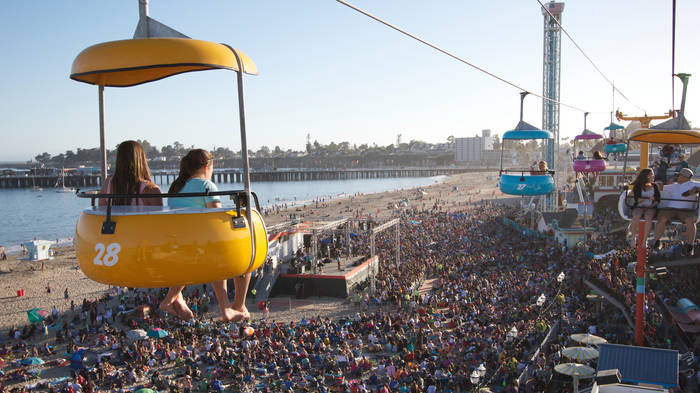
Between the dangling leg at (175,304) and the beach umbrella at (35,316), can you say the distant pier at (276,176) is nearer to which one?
the beach umbrella at (35,316)

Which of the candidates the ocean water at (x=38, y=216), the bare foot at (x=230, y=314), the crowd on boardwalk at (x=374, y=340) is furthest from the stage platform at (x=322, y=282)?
the ocean water at (x=38, y=216)

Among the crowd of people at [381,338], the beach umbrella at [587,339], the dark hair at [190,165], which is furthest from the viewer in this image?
the crowd of people at [381,338]

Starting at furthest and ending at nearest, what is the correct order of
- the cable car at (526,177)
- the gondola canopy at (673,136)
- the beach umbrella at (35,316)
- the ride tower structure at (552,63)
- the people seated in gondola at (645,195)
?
the ride tower structure at (552,63) → the beach umbrella at (35,316) → the cable car at (526,177) → the people seated in gondola at (645,195) → the gondola canopy at (673,136)

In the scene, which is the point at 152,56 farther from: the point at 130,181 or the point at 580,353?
the point at 580,353

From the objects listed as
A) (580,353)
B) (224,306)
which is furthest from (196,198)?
(580,353)

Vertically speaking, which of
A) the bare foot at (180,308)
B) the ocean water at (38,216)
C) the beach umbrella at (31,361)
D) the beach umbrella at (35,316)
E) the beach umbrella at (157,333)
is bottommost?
the ocean water at (38,216)

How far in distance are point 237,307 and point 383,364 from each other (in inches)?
423

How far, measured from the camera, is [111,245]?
246cm

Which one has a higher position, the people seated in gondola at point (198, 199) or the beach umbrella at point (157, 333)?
the people seated in gondola at point (198, 199)

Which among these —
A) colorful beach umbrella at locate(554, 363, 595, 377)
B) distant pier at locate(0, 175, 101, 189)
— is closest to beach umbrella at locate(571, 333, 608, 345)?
colorful beach umbrella at locate(554, 363, 595, 377)

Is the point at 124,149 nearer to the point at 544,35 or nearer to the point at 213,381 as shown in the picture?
the point at 213,381

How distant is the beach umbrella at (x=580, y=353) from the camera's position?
35.8 ft

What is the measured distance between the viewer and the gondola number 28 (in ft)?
8.02

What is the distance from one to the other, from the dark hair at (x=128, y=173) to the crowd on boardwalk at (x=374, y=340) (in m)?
9.99
